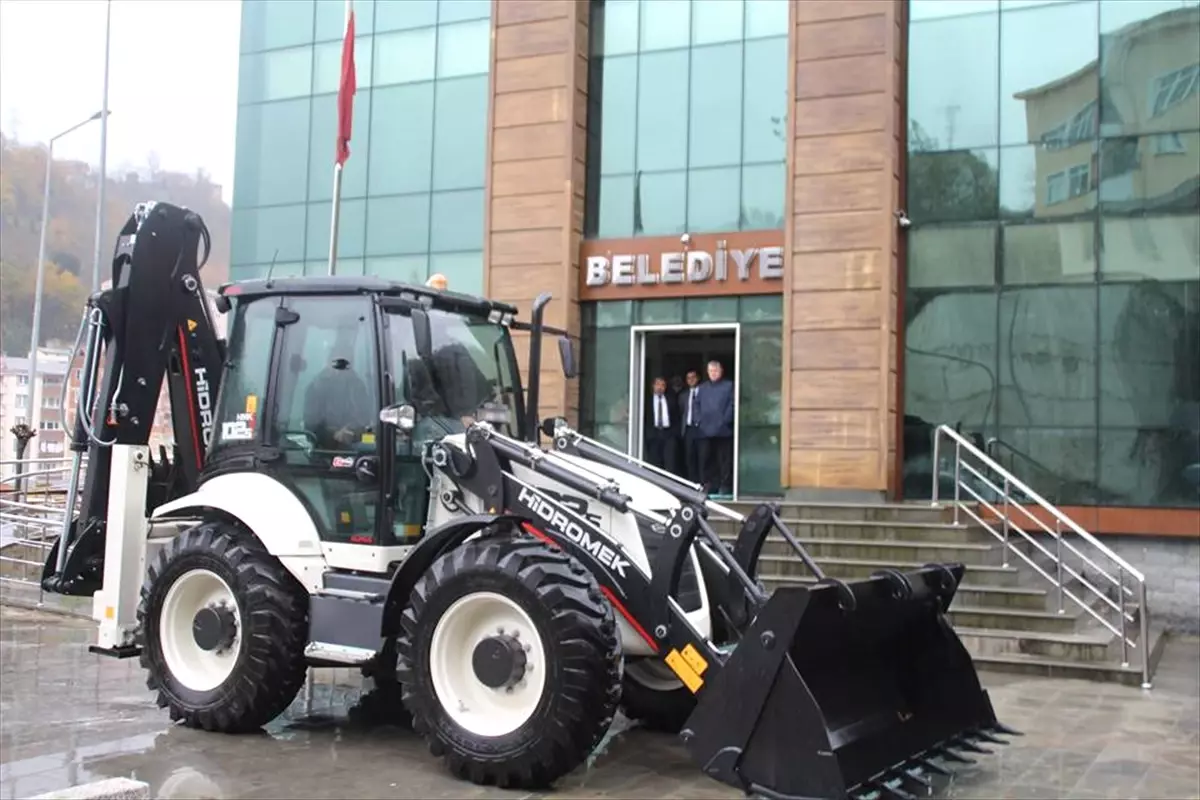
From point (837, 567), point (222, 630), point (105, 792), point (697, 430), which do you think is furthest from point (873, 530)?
point (105, 792)

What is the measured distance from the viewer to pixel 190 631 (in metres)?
7.35

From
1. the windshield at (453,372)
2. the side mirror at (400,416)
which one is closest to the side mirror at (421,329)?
the windshield at (453,372)

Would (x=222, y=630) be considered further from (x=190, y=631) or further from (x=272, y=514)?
(x=272, y=514)

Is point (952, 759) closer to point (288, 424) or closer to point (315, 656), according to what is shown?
point (315, 656)

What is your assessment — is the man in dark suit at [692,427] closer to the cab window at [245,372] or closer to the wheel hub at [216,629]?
the cab window at [245,372]

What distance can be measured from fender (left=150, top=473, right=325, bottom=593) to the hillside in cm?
2913

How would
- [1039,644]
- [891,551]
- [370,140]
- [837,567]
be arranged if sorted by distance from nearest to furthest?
[1039,644], [837,567], [891,551], [370,140]

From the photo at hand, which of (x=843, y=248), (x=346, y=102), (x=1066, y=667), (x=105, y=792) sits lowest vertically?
(x=1066, y=667)

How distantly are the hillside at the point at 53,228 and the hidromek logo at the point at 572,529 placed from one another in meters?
30.6

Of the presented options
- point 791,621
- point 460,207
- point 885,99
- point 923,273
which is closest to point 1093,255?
point 923,273

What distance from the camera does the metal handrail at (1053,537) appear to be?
33.0 feet

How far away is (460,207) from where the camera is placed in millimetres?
17891

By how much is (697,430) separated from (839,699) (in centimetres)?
972

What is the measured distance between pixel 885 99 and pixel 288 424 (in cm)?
983
